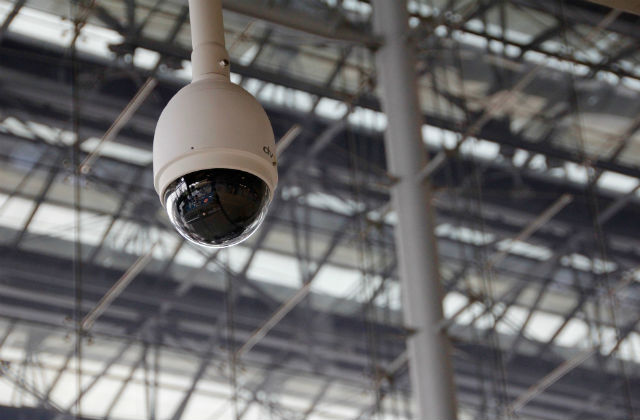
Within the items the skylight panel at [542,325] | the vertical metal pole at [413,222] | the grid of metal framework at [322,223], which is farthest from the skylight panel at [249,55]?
the skylight panel at [542,325]

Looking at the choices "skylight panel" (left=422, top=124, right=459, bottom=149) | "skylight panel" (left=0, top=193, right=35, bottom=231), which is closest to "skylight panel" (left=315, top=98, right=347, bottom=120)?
"skylight panel" (left=422, top=124, right=459, bottom=149)

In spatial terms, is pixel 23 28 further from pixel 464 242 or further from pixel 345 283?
pixel 464 242

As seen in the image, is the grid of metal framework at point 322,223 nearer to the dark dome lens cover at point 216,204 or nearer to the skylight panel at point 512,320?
the skylight panel at point 512,320

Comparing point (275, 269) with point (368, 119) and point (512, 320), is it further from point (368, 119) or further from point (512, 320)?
point (512, 320)

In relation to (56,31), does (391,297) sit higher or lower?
lower

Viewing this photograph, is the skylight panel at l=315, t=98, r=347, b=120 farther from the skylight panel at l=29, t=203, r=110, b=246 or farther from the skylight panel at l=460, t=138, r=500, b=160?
the skylight panel at l=29, t=203, r=110, b=246

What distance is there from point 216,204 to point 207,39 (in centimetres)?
20

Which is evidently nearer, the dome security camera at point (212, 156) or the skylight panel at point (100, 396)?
the dome security camera at point (212, 156)

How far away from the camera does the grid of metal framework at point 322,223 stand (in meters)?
5.70

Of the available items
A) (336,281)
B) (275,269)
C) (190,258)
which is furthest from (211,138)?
(336,281)

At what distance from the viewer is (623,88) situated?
26.4ft

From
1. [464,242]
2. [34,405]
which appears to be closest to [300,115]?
[464,242]

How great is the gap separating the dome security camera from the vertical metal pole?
425 centimetres

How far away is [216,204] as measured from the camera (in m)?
1.36
